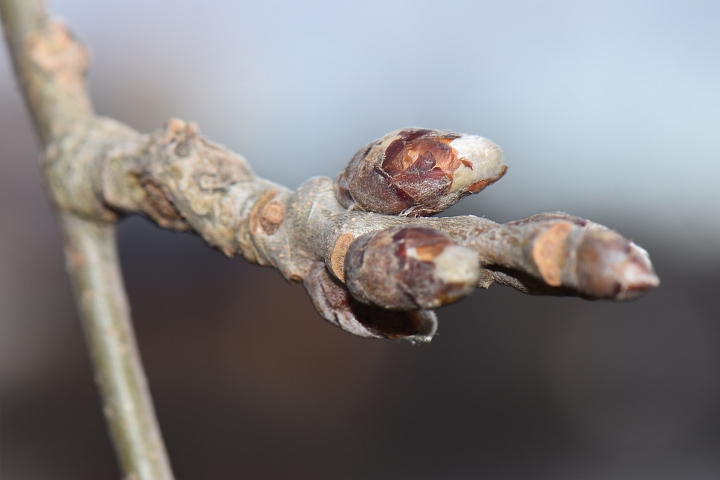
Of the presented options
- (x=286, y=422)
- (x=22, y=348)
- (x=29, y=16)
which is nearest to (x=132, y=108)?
(x=22, y=348)

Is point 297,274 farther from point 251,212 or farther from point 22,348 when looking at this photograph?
point 22,348

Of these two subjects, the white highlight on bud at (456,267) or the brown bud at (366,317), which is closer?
the white highlight on bud at (456,267)

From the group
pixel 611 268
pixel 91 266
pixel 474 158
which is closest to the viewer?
pixel 611 268

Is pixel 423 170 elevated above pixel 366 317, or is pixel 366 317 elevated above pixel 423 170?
pixel 423 170

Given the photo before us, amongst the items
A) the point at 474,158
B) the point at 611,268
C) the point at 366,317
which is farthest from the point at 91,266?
the point at 611,268

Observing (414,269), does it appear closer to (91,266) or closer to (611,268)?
(611,268)

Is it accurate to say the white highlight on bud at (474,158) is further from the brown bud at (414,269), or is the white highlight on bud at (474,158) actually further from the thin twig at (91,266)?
the thin twig at (91,266)

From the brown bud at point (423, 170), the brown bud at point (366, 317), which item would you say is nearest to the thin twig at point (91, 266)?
the brown bud at point (366, 317)
